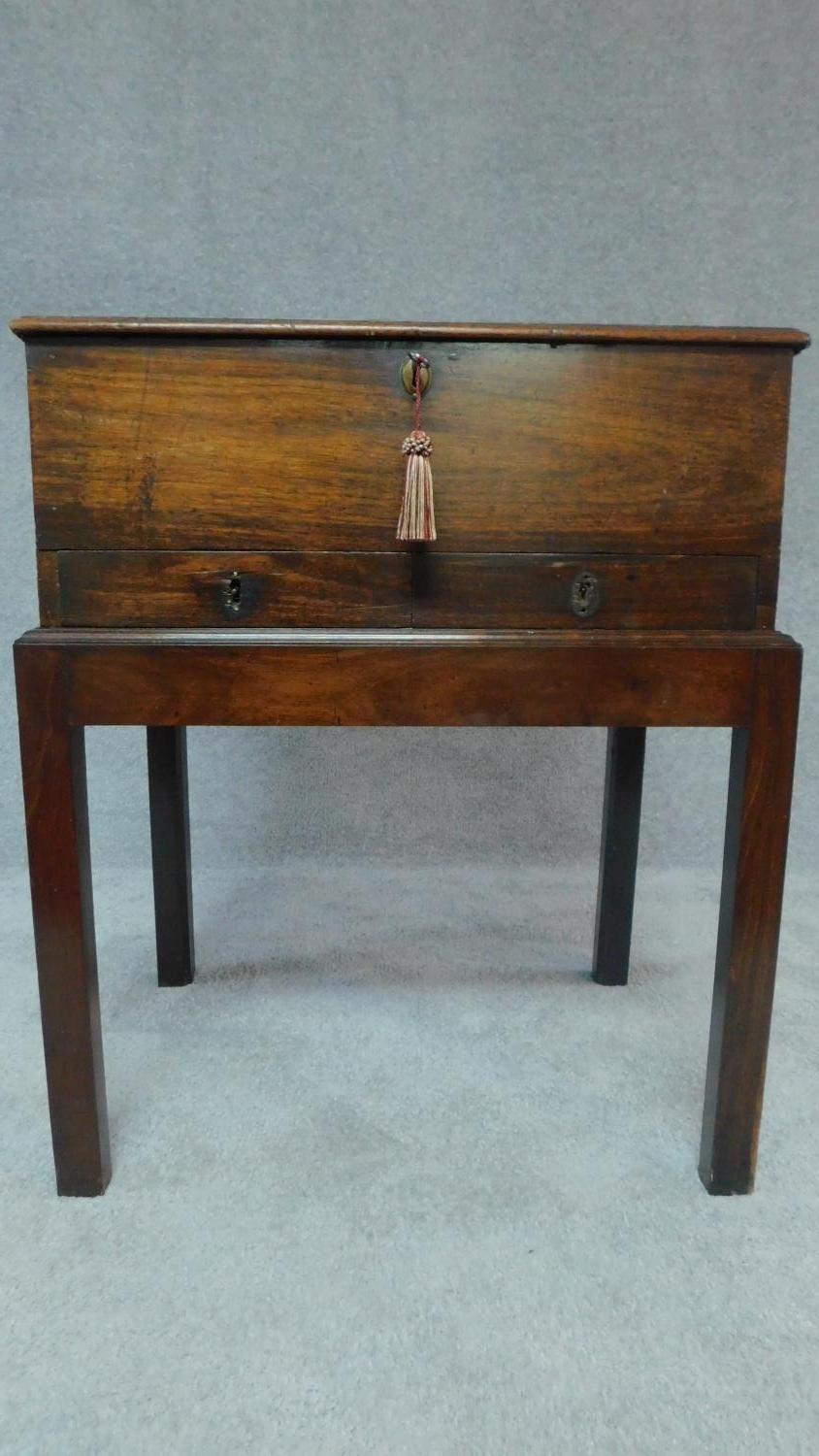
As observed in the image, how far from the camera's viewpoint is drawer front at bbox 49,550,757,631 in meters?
0.97

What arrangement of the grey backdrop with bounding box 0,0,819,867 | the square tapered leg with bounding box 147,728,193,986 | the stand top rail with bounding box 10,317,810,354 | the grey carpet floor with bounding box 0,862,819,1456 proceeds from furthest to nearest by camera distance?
the grey backdrop with bounding box 0,0,819,867 < the square tapered leg with bounding box 147,728,193,986 < the stand top rail with bounding box 10,317,810,354 < the grey carpet floor with bounding box 0,862,819,1456

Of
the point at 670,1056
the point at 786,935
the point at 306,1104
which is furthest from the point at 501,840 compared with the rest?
the point at 306,1104

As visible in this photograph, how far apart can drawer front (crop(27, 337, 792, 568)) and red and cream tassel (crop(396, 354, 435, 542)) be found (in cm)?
2

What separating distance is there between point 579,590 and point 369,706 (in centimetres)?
23

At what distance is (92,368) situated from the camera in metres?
0.93

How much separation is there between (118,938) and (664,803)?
3.52 ft

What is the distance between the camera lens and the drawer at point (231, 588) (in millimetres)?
966

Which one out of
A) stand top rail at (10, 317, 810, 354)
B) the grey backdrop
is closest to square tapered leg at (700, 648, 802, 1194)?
stand top rail at (10, 317, 810, 354)

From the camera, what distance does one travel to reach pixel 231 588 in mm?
972

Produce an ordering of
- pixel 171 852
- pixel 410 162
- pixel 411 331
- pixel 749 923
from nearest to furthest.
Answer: pixel 411 331, pixel 749 923, pixel 171 852, pixel 410 162

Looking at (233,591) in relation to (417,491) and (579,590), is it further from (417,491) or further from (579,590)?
(579,590)

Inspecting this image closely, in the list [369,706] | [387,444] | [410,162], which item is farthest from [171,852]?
[410,162]

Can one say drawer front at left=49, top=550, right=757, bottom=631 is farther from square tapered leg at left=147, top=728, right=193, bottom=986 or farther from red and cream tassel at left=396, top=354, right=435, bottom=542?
square tapered leg at left=147, top=728, right=193, bottom=986

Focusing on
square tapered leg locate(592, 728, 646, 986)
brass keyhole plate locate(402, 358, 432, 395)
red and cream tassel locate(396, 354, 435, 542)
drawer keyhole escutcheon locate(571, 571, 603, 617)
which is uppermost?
brass keyhole plate locate(402, 358, 432, 395)
